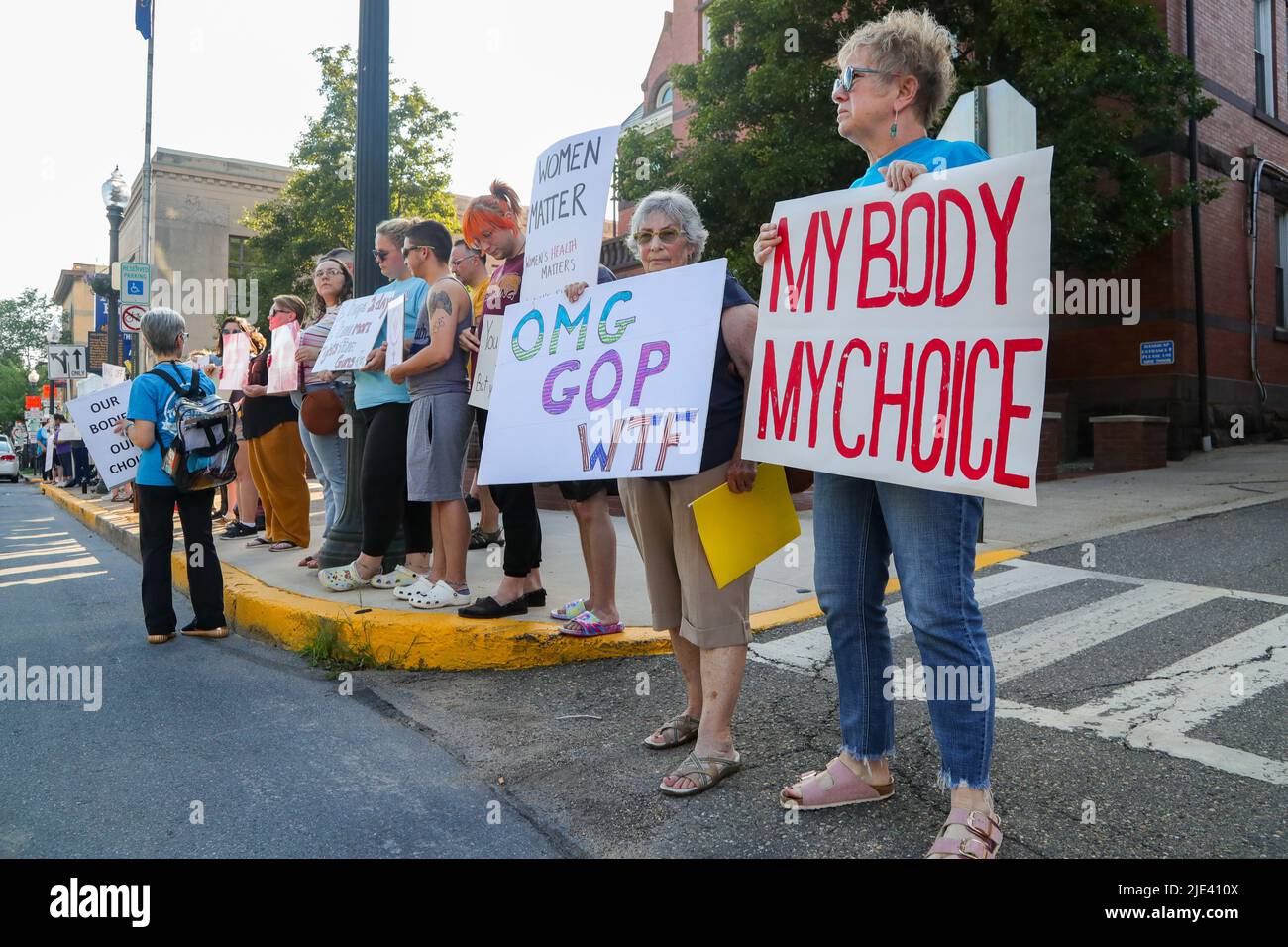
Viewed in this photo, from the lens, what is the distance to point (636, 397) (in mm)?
3150

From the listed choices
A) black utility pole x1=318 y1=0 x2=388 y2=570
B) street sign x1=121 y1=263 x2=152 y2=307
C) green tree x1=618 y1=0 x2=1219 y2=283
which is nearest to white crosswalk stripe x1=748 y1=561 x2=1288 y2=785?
black utility pole x1=318 y1=0 x2=388 y2=570

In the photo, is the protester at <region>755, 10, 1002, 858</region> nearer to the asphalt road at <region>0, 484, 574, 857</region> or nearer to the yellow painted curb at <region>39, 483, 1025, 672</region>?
the asphalt road at <region>0, 484, 574, 857</region>

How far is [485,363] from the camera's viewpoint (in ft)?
15.1

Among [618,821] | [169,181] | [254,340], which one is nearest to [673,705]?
[618,821]

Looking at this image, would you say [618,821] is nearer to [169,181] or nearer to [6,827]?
[6,827]

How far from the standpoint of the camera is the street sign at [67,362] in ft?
71.6

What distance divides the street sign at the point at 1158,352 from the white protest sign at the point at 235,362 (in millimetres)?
14313

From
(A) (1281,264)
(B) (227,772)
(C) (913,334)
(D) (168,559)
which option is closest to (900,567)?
(C) (913,334)

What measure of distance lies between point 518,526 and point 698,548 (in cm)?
188

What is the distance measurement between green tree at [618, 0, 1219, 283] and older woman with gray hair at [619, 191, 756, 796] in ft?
31.0

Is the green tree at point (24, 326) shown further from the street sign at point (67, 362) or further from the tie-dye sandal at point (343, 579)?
the tie-dye sandal at point (343, 579)

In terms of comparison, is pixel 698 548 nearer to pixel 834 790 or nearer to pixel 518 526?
pixel 834 790
